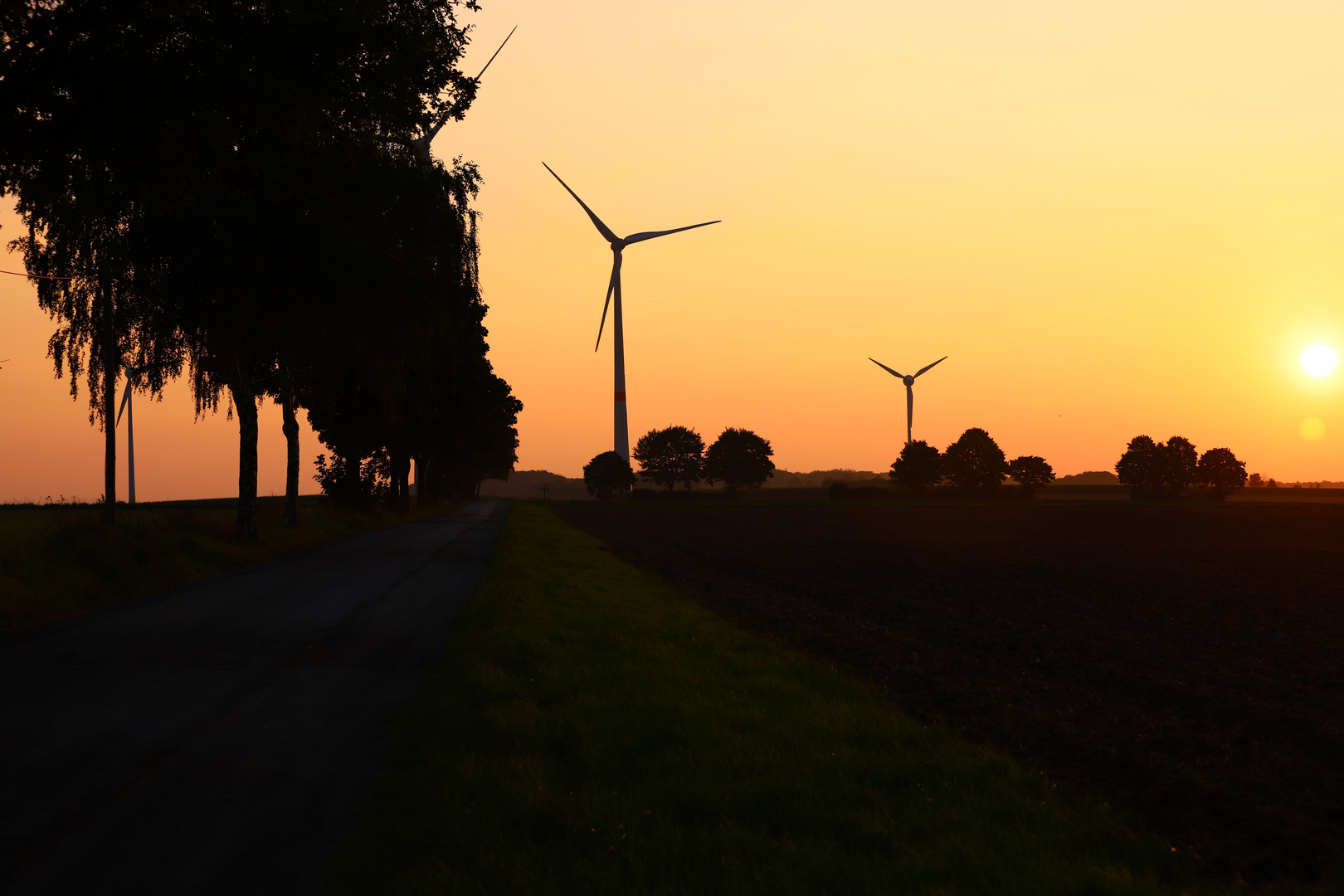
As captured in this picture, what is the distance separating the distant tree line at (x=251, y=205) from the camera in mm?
13305

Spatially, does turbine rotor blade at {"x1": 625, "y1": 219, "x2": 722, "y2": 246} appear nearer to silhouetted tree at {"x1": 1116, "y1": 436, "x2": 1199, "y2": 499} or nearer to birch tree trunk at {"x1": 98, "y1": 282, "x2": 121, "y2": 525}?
birch tree trunk at {"x1": 98, "y1": 282, "x2": 121, "y2": 525}

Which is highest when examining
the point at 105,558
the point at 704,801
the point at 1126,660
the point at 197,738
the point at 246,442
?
the point at 246,442

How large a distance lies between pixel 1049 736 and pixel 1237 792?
1825mm

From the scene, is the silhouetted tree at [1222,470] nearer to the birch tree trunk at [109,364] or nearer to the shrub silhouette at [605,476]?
the shrub silhouette at [605,476]

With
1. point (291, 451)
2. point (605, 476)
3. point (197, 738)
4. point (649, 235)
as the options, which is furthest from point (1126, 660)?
point (605, 476)

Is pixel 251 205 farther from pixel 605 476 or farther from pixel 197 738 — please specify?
pixel 605 476

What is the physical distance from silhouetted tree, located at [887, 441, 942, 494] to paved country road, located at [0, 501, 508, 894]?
554 feet

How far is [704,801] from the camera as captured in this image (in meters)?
6.70

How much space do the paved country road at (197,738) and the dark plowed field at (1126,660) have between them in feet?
19.5

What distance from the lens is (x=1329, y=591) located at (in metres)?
24.1

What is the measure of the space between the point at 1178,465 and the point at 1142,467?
656 centimetres

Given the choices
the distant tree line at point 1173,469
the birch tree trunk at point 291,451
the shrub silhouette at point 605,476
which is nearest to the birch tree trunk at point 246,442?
the birch tree trunk at point 291,451

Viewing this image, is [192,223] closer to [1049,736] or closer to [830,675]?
[830,675]

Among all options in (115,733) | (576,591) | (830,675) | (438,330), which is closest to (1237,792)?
(830,675)
